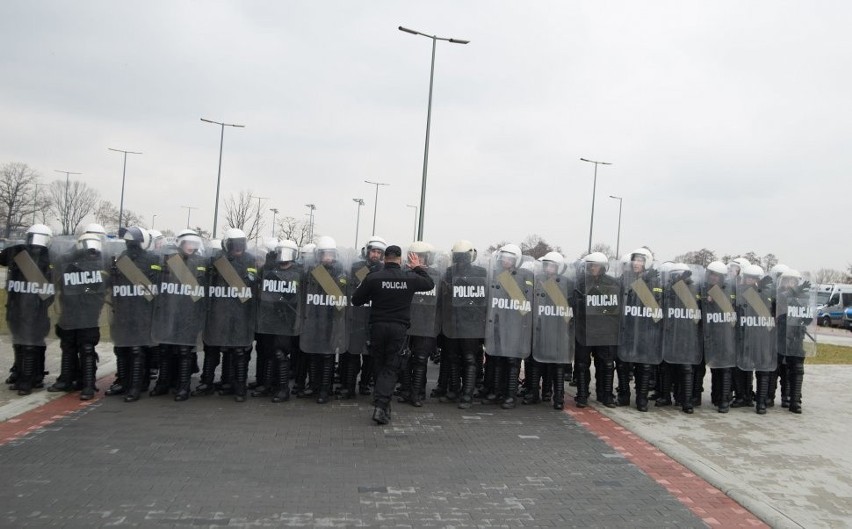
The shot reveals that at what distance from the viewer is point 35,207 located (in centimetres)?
5766

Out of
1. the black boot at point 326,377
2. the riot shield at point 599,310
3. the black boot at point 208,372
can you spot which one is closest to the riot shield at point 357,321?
the black boot at point 326,377

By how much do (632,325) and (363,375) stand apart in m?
3.61

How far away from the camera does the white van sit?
3869cm

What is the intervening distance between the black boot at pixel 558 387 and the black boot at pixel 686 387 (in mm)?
1583

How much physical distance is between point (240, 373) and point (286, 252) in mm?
1590

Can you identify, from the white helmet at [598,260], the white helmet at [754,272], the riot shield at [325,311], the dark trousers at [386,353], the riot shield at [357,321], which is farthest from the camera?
the white helmet at [754,272]

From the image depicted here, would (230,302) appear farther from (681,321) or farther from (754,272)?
(754,272)

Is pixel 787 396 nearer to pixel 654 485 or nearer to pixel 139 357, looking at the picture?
pixel 654 485

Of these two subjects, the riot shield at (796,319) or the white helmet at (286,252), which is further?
the riot shield at (796,319)

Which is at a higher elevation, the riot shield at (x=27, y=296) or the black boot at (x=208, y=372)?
the riot shield at (x=27, y=296)

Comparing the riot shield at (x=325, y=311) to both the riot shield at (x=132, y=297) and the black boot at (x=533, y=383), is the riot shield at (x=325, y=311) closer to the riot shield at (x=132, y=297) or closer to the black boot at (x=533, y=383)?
the riot shield at (x=132, y=297)

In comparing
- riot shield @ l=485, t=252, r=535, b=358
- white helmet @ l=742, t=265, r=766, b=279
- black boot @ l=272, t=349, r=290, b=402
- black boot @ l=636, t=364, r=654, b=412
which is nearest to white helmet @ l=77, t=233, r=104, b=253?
black boot @ l=272, t=349, r=290, b=402

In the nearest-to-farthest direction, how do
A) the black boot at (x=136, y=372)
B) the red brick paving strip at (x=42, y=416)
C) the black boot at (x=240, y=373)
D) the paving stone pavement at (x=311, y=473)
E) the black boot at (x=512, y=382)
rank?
the paving stone pavement at (x=311, y=473), the red brick paving strip at (x=42, y=416), the black boot at (x=136, y=372), the black boot at (x=240, y=373), the black boot at (x=512, y=382)

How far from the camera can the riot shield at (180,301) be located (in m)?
7.96
